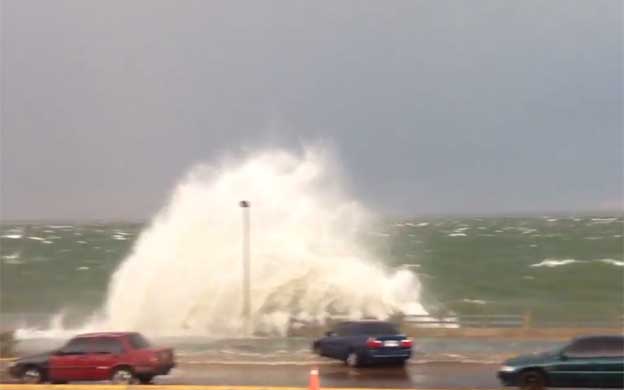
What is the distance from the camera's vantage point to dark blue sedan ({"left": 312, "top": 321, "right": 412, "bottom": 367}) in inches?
908

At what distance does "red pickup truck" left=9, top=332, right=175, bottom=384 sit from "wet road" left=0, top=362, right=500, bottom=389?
1.04m

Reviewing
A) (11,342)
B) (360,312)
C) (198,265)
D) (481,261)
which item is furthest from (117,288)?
(481,261)

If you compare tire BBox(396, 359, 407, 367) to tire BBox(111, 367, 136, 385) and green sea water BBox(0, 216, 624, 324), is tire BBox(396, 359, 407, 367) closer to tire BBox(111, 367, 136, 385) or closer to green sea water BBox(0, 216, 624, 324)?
tire BBox(111, 367, 136, 385)

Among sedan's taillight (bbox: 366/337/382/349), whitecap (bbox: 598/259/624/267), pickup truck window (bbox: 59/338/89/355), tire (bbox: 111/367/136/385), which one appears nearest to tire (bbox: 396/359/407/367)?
sedan's taillight (bbox: 366/337/382/349)

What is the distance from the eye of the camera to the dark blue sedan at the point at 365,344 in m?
23.1

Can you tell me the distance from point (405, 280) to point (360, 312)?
183 inches

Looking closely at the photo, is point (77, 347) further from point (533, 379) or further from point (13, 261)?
point (13, 261)

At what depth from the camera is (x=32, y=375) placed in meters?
20.3

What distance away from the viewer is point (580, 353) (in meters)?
17.7

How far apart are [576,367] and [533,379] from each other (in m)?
0.91

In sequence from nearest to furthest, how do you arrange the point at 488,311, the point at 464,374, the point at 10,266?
the point at 464,374, the point at 488,311, the point at 10,266

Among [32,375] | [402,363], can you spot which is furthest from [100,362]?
[402,363]

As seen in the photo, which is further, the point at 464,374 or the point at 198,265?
the point at 198,265

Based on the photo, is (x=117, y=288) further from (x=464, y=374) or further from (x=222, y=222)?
(x=464, y=374)
